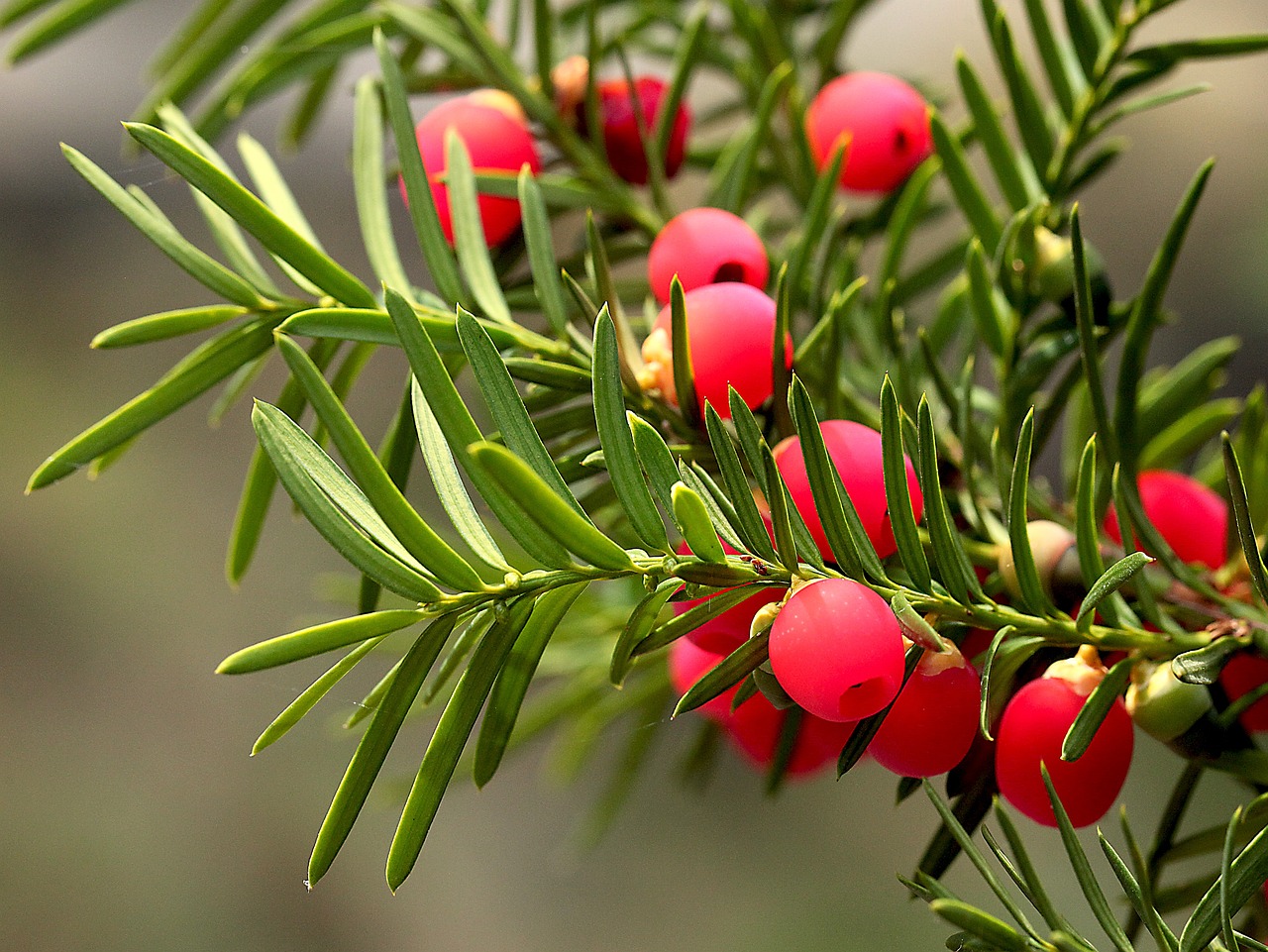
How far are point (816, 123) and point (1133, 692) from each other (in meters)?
0.19

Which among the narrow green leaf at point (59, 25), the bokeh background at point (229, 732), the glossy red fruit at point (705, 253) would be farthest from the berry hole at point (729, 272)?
the bokeh background at point (229, 732)

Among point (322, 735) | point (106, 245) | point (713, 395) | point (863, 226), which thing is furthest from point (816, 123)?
point (106, 245)

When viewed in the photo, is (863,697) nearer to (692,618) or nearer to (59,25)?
(692,618)

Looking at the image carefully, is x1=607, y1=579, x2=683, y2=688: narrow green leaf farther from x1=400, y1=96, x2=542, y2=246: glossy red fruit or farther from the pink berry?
x1=400, y1=96, x2=542, y2=246: glossy red fruit

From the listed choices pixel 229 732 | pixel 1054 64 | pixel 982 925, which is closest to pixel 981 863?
pixel 982 925

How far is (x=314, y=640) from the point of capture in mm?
161

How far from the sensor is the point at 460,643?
18 cm

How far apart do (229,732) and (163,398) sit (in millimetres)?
729

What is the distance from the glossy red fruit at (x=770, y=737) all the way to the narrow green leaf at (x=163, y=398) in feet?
0.49

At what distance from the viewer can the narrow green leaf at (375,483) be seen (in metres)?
0.16

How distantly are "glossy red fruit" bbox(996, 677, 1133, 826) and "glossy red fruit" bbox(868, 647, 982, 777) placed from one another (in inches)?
0.5

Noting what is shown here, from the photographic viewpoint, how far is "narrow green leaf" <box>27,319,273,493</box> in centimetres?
20

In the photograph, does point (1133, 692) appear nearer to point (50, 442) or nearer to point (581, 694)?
point (581, 694)

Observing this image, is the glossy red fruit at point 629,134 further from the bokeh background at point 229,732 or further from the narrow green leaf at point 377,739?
the bokeh background at point 229,732
